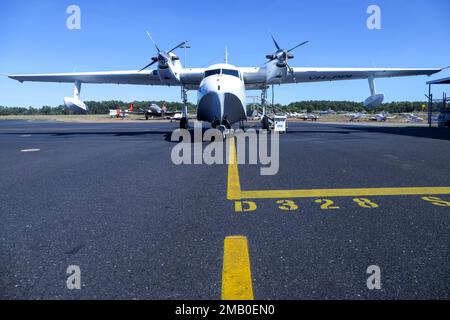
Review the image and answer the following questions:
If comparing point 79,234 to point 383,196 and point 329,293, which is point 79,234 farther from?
point 383,196

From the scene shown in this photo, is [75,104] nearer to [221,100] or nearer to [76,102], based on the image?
[76,102]

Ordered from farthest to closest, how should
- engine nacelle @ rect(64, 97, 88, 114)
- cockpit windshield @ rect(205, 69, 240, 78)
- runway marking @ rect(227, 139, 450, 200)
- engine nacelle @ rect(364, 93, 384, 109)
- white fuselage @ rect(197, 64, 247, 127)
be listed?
engine nacelle @ rect(64, 97, 88, 114)
engine nacelle @ rect(364, 93, 384, 109)
cockpit windshield @ rect(205, 69, 240, 78)
white fuselage @ rect(197, 64, 247, 127)
runway marking @ rect(227, 139, 450, 200)

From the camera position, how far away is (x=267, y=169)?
683 cm

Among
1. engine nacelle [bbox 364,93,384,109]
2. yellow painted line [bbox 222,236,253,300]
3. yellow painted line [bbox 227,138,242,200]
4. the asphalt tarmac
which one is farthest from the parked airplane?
yellow painted line [bbox 222,236,253,300]

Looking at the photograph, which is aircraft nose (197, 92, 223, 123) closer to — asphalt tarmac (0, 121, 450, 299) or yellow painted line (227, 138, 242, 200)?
yellow painted line (227, 138, 242, 200)

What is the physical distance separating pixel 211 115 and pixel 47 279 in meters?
11.1

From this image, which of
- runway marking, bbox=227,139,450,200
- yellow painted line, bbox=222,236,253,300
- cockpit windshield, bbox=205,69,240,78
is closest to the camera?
yellow painted line, bbox=222,236,253,300

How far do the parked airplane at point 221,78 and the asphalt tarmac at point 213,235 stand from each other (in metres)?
7.30

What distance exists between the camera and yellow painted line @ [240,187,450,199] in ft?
→ 14.7

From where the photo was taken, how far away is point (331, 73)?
19.3 m

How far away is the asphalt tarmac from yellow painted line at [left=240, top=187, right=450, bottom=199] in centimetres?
3

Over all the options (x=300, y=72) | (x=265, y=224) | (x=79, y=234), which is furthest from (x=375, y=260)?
(x=300, y=72)

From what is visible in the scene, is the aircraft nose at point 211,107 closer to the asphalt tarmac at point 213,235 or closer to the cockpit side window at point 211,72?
the cockpit side window at point 211,72

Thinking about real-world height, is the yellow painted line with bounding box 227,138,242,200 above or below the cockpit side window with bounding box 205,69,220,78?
below
